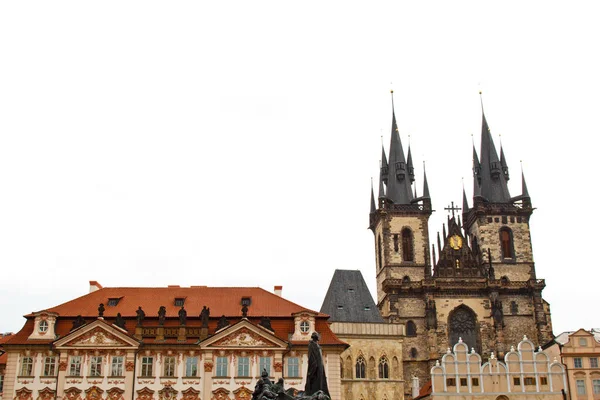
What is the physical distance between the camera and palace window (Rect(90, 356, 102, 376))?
3950 centimetres

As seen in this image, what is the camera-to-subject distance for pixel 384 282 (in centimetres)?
6706

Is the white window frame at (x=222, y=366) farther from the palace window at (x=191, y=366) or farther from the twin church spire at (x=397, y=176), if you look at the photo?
the twin church spire at (x=397, y=176)

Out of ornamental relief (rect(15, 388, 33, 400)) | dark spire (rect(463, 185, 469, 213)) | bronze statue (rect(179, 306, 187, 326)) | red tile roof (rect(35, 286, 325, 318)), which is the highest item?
dark spire (rect(463, 185, 469, 213))

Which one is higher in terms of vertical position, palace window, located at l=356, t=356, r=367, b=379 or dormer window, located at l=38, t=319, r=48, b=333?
dormer window, located at l=38, t=319, r=48, b=333

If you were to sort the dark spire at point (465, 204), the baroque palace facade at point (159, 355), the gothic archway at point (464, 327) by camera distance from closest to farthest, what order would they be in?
the baroque palace facade at point (159, 355) → the gothic archway at point (464, 327) → the dark spire at point (465, 204)

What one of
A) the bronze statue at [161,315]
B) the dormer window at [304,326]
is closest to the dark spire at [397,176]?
the dormer window at [304,326]

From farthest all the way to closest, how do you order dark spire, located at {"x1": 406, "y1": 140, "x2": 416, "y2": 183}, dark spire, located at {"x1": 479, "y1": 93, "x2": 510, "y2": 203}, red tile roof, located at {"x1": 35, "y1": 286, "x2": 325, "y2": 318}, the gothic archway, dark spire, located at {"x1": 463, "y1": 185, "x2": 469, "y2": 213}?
dark spire, located at {"x1": 463, "y1": 185, "x2": 469, "y2": 213}
dark spire, located at {"x1": 406, "y1": 140, "x2": 416, "y2": 183}
dark spire, located at {"x1": 479, "y1": 93, "x2": 510, "y2": 203}
the gothic archway
red tile roof, located at {"x1": 35, "y1": 286, "x2": 325, "y2": 318}

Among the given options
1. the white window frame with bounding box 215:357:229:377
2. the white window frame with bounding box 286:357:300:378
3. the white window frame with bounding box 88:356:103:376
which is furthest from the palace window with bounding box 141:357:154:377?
the white window frame with bounding box 286:357:300:378

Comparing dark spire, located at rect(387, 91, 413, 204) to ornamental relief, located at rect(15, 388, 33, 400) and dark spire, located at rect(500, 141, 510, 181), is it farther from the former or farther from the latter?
ornamental relief, located at rect(15, 388, 33, 400)

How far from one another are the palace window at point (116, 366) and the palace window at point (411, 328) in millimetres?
31525

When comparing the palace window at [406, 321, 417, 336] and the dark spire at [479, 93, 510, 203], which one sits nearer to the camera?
the palace window at [406, 321, 417, 336]

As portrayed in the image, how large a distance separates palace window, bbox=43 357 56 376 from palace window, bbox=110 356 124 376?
3.16 meters

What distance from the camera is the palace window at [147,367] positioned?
39500 mm

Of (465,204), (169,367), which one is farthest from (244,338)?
(465,204)
